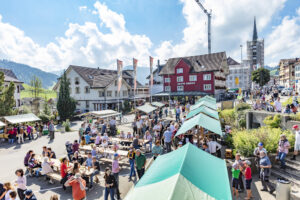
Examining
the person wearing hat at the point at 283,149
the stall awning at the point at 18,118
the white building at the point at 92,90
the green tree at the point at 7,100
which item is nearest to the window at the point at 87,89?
the white building at the point at 92,90

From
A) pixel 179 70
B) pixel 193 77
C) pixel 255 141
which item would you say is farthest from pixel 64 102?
pixel 193 77

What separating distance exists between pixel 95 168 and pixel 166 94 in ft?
131

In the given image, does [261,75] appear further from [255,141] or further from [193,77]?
[255,141]

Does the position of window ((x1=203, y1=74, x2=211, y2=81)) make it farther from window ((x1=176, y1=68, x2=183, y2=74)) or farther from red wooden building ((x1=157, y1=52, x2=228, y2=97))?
window ((x1=176, y1=68, x2=183, y2=74))

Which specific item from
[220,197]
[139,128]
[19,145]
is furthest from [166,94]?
[220,197]

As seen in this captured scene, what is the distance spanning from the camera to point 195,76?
153 ft

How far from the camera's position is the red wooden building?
44.5 meters

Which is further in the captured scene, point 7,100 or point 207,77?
point 207,77

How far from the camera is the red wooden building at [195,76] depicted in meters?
44.5

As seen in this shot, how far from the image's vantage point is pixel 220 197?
3.86m

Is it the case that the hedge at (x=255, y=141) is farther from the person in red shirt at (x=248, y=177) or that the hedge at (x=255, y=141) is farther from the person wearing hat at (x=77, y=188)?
the person wearing hat at (x=77, y=188)

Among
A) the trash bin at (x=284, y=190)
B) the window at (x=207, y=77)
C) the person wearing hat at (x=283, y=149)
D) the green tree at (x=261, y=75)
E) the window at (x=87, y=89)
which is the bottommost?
the trash bin at (x=284, y=190)

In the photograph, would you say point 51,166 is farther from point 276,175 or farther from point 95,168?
point 276,175

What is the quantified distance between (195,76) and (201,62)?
4.31 m
